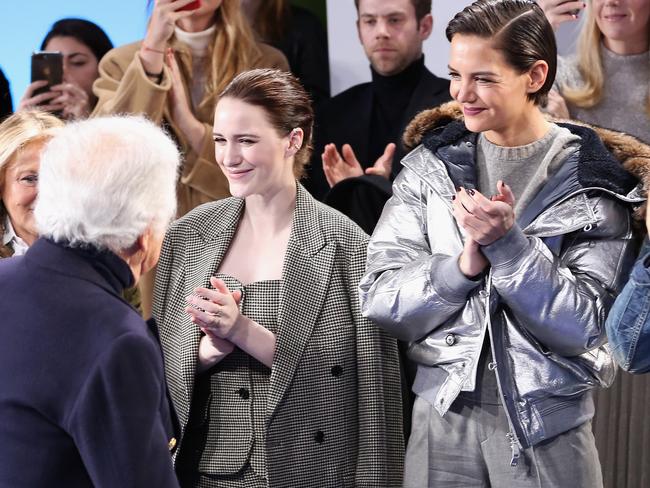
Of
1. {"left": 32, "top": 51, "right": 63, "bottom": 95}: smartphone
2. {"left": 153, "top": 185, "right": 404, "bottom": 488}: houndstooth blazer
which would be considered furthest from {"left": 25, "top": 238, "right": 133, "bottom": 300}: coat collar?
{"left": 32, "top": 51, "right": 63, "bottom": 95}: smartphone

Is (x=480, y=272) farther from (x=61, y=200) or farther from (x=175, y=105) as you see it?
(x=175, y=105)

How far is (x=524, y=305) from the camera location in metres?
2.56

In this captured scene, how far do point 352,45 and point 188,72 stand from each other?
0.74 meters

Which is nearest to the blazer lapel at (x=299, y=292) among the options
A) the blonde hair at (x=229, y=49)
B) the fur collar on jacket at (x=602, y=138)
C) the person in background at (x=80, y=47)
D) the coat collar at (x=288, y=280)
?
the coat collar at (x=288, y=280)

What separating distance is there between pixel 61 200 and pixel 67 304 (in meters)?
0.21

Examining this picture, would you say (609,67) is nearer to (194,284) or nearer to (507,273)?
(507,273)

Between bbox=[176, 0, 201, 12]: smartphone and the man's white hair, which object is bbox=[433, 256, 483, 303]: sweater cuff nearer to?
the man's white hair

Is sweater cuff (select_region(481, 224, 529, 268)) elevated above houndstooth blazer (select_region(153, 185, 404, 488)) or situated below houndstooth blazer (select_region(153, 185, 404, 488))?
above

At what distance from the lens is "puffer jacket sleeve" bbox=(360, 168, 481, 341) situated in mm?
2654

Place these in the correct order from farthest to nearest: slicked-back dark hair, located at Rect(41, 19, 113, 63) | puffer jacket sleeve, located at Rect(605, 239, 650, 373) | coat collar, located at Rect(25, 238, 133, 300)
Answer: slicked-back dark hair, located at Rect(41, 19, 113, 63), puffer jacket sleeve, located at Rect(605, 239, 650, 373), coat collar, located at Rect(25, 238, 133, 300)

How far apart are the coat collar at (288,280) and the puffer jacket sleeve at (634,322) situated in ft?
2.79

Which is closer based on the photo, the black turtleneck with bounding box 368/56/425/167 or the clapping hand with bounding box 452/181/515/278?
the clapping hand with bounding box 452/181/515/278

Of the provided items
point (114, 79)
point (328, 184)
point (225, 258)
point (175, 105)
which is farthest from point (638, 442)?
point (114, 79)

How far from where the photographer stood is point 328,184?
4105 mm
